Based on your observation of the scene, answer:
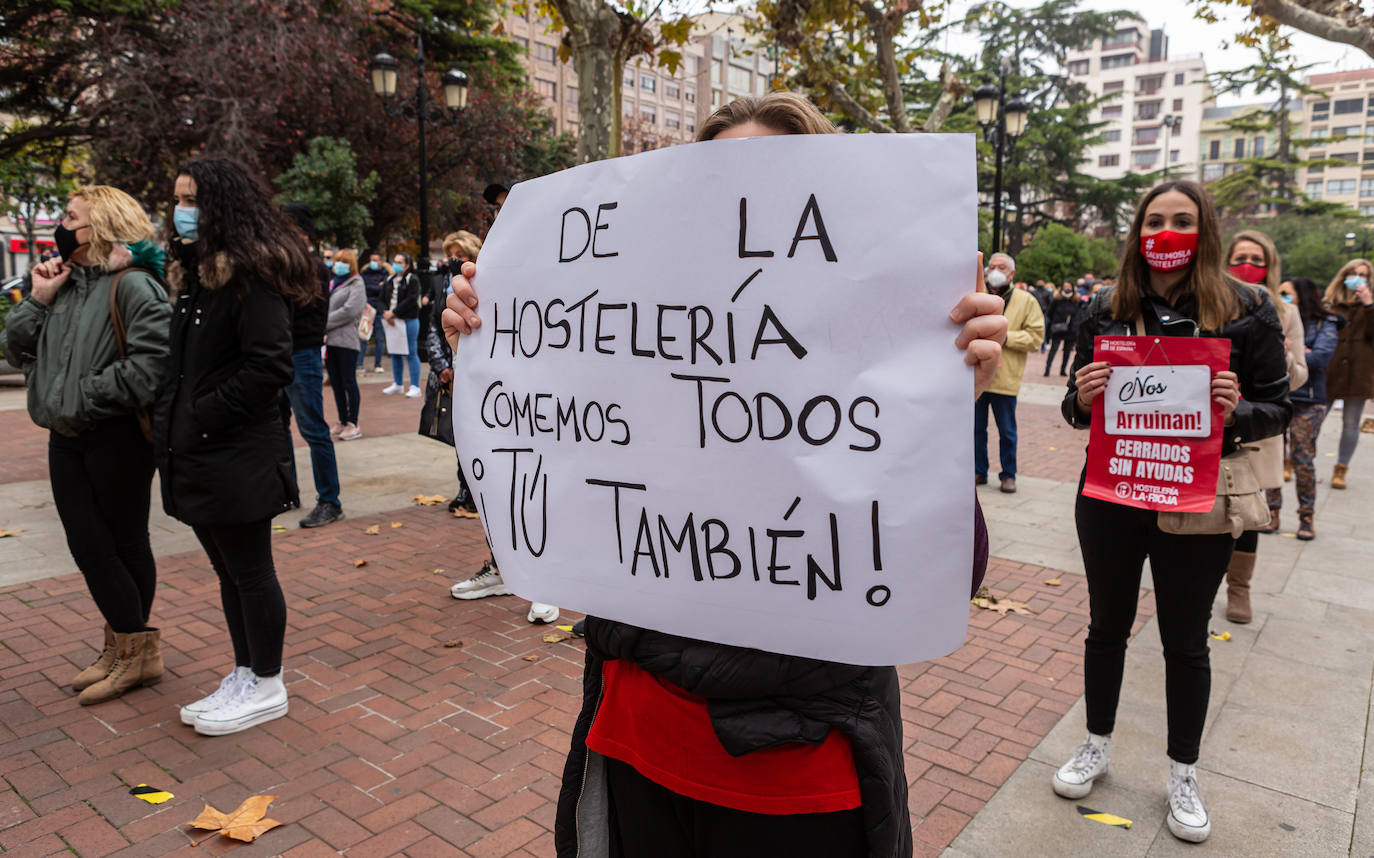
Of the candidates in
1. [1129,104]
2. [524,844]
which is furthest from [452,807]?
[1129,104]

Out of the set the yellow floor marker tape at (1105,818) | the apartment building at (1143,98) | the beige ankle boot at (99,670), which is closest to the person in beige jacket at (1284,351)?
the yellow floor marker tape at (1105,818)

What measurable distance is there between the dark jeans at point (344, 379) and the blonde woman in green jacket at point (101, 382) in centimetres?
501

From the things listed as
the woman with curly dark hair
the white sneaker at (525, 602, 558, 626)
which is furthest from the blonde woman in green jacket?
the white sneaker at (525, 602, 558, 626)

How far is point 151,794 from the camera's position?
303 cm

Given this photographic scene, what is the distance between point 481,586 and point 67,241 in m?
2.62

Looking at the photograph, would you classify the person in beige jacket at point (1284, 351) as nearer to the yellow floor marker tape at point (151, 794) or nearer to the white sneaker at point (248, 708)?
the white sneaker at point (248, 708)

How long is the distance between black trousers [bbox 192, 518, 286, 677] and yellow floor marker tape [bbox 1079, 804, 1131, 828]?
10.1ft

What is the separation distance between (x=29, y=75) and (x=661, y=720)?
2303 cm

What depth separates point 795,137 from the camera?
1.42 meters

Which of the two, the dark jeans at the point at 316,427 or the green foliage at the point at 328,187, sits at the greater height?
the green foliage at the point at 328,187

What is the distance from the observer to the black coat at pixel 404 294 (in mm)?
12062

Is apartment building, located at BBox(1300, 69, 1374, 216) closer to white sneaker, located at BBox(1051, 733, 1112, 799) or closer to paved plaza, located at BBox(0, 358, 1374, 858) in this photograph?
paved plaza, located at BBox(0, 358, 1374, 858)

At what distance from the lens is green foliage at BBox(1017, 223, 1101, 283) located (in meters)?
38.5

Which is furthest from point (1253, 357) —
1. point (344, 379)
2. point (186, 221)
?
point (344, 379)
